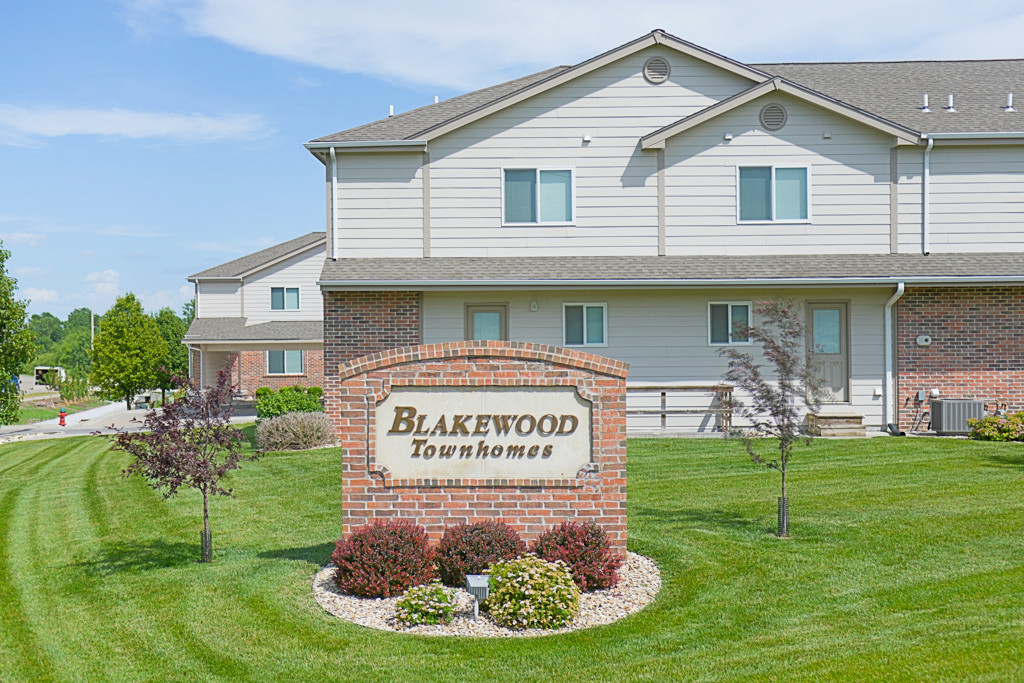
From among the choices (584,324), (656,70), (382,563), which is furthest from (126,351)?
(382,563)

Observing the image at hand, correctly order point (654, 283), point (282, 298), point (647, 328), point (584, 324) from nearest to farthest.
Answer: point (654, 283) → point (647, 328) → point (584, 324) → point (282, 298)

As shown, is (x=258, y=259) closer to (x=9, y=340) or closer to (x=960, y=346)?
(x=9, y=340)

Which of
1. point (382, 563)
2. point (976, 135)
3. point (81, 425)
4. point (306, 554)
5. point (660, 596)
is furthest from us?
point (81, 425)

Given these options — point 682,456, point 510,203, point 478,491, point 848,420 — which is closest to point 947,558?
point 478,491

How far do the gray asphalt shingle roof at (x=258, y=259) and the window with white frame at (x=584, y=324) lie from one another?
79.3 feet

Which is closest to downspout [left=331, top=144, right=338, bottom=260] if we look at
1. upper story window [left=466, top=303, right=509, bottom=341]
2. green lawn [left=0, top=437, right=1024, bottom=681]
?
upper story window [left=466, top=303, right=509, bottom=341]

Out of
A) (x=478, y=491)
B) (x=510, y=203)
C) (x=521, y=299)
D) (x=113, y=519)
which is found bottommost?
(x=113, y=519)

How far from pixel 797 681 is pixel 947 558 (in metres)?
3.65

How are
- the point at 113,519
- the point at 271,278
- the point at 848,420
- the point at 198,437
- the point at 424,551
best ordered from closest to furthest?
the point at 424,551 < the point at 198,437 < the point at 113,519 < the point at 848,420 < the point at 271,278

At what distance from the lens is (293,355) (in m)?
40.7

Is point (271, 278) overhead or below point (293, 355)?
overhead

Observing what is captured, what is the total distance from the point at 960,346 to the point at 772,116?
636 cm

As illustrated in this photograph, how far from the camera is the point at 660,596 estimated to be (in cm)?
815

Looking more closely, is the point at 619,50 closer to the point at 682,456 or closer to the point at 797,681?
the point at 682,456
